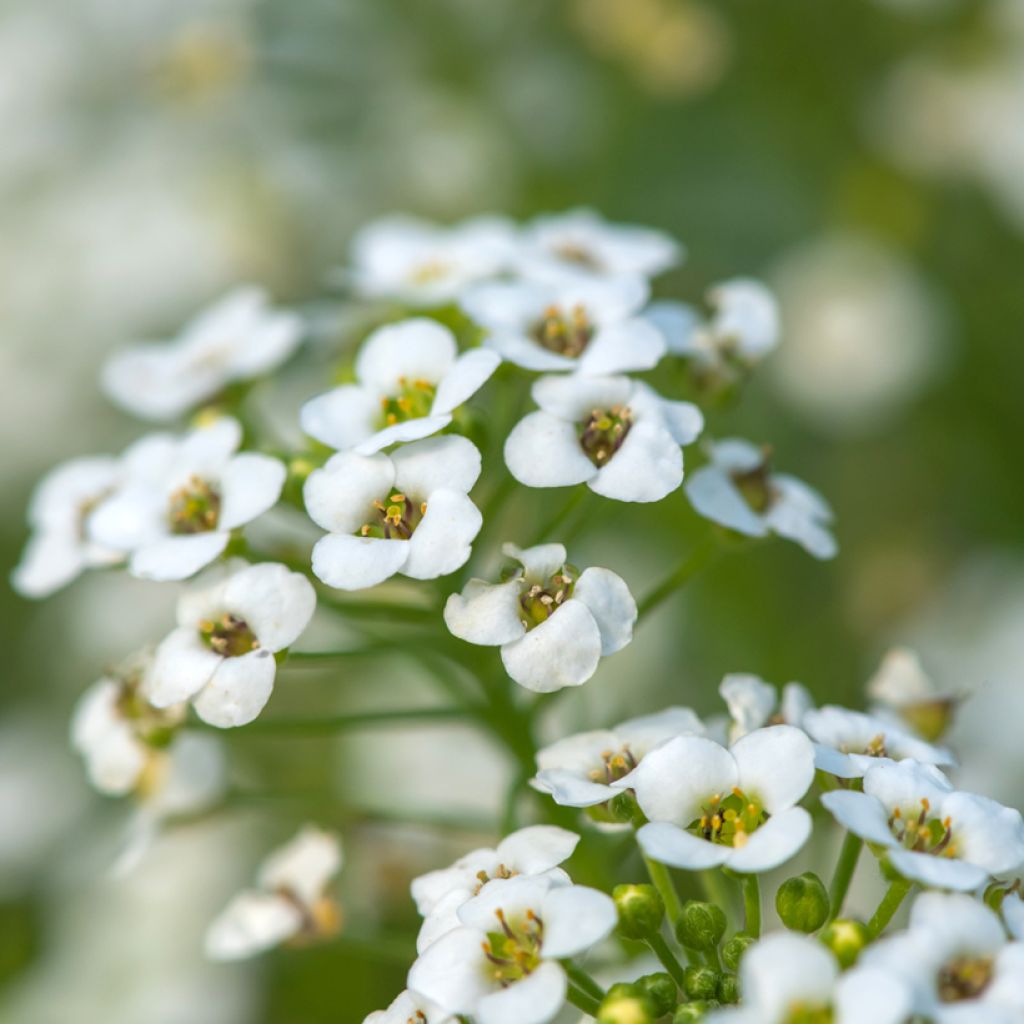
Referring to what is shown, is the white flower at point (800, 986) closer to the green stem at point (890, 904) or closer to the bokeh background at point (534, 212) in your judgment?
the green stem at point (890, 904)

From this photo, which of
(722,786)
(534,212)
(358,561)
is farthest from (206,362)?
(534,212)

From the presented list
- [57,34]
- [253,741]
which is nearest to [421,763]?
[253,741]

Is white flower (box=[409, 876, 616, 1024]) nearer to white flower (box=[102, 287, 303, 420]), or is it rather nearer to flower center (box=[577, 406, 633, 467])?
flower center (box=[577, 406, 633, 467])

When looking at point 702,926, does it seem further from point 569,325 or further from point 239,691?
point 569,325

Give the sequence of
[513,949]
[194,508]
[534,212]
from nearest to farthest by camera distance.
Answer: [513,949] → [194,508] → [534,212]

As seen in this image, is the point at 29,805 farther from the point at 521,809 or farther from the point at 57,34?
the point at 57,34

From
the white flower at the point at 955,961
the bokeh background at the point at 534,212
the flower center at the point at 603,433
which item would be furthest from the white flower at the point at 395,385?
the bokeh background at the point at 534,212
